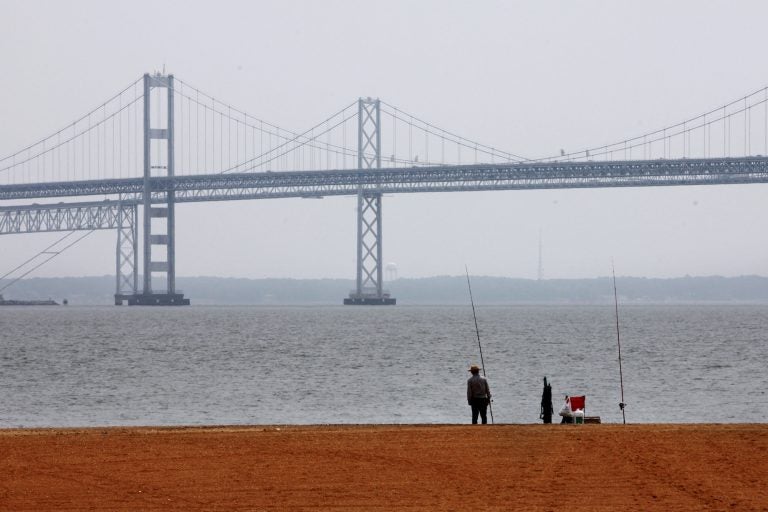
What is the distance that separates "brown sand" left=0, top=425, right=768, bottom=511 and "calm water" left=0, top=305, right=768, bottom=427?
6638 millimetres

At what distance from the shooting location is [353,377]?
29516 mm

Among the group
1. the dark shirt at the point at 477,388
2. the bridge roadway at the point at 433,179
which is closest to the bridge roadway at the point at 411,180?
the bridge roadway at the point at 433,179

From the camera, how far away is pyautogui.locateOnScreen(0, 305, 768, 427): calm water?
21.6 meters

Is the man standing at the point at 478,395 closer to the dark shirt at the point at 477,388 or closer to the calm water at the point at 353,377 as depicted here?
the dark shirt at the point at 477,388

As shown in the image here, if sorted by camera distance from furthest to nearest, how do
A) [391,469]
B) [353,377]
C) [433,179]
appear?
[433,179] → [353,377] → [391,469]

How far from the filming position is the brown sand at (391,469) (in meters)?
9.84

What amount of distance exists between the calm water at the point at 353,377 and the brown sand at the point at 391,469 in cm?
664

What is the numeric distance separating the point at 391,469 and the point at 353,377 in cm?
1834

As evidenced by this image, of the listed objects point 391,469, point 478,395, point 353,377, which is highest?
point 478,395

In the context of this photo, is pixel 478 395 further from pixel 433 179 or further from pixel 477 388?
pixel 433 179

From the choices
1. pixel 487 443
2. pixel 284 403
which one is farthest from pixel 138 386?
pixel 487 443

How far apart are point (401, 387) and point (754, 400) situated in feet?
21.8

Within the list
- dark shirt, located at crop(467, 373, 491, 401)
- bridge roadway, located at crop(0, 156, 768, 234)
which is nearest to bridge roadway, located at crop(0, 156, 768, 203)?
bridge roadway, located at crop(0, 156, 768, 234)

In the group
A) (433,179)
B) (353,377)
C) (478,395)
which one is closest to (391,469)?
(478,395)
